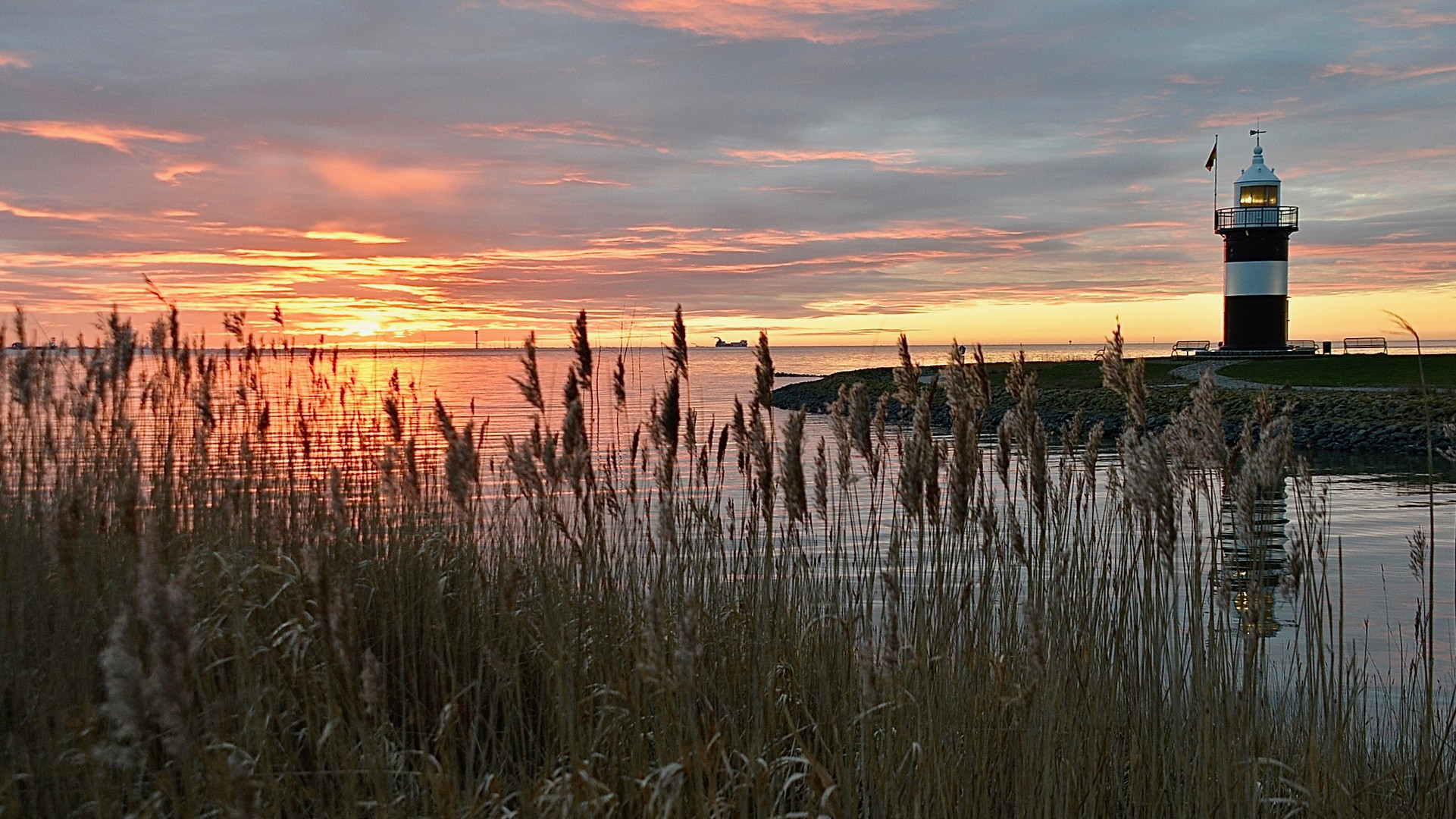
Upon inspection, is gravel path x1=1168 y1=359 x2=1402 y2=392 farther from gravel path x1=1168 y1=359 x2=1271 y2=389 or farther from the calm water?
the calm water

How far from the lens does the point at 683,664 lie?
194 cm

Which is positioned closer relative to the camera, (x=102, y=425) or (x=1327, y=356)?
(x=102, y=425)

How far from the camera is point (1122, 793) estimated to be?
328 centimetres

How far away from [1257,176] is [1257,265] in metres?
3.96

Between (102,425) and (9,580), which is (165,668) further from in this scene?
(102,425)

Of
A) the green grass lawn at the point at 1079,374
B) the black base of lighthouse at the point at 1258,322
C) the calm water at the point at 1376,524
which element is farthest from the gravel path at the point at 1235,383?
the calm water at the point at 1376,524

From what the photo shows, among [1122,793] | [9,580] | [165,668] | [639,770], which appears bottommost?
[1122,793]

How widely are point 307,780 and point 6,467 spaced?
3.44m

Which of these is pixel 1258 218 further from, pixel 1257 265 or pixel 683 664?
pixel 683 664

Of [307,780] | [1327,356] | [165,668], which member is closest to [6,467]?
[307,780]

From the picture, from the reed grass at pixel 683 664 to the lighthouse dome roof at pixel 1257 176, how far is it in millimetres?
42058

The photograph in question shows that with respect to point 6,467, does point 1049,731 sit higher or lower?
lower

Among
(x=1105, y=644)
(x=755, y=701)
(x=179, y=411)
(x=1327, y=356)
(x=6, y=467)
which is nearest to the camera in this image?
(x=755, y=701)

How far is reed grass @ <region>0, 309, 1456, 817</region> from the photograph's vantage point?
7.79ft
